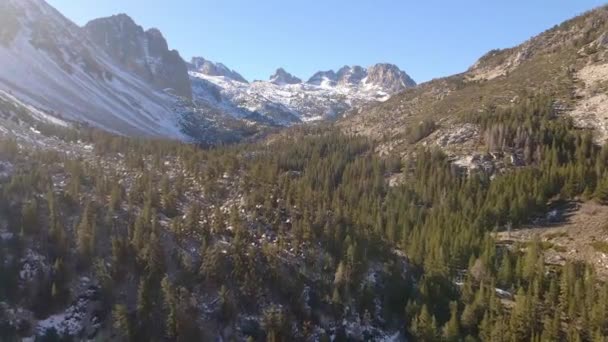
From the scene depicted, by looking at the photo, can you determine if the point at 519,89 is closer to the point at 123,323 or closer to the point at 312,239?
the point at 312,239

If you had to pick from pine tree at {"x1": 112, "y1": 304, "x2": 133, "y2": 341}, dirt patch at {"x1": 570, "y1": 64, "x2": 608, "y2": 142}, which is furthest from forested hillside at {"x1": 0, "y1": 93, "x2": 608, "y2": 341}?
dirt patch at {"x1": 570, "y1": 64, "x2": 608, "y2": 142}

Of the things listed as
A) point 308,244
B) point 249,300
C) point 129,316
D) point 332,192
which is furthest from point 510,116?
point 129,316

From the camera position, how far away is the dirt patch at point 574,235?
2800 inches

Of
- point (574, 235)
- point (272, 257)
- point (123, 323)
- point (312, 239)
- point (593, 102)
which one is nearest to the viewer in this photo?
point (123, 323)

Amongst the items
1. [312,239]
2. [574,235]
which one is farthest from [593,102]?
[312,239]

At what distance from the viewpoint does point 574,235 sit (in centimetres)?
7794

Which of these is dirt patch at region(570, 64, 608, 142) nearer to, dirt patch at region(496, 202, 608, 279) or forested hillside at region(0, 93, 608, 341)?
forested hillside at region(0, 93, 608, 341)

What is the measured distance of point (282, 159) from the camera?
12338 centimetres

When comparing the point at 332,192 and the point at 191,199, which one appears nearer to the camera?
the point at 191,199

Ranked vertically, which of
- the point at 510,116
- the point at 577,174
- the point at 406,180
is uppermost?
the point at 510,116

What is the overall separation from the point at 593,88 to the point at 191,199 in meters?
95.3

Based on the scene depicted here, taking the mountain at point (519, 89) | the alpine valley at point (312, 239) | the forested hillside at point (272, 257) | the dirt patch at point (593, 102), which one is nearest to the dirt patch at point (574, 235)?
the alpine valley at point (312, 239)

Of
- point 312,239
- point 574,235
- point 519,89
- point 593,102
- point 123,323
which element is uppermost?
point 519,89

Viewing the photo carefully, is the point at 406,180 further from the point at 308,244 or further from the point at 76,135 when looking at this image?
the point at 76,135
